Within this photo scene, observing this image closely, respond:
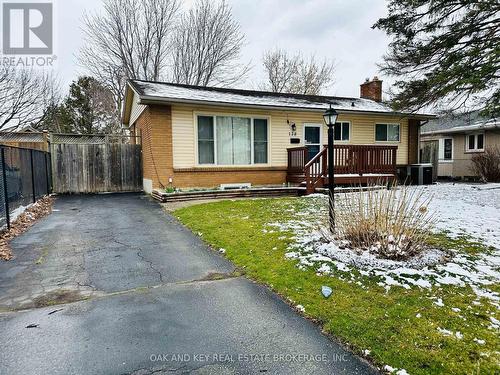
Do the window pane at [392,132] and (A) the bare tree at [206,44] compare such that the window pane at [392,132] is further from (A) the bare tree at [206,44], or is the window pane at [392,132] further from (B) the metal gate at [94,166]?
(A) the bare tree at [206,44]

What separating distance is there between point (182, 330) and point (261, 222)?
154 inches

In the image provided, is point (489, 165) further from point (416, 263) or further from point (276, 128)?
point (416, 263)

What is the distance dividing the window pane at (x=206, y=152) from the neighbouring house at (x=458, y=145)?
11522 mm

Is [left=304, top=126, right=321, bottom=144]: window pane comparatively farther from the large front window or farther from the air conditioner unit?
the air conditioner unit

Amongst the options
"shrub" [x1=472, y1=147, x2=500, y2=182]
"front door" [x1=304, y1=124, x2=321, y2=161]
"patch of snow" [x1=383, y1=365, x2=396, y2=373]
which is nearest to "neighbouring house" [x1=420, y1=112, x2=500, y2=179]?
"shrub" [x1=472, y1=147, x2=500, y2=182]

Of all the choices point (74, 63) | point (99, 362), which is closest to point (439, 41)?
point (99, 362)

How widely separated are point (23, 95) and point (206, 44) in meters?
13.1

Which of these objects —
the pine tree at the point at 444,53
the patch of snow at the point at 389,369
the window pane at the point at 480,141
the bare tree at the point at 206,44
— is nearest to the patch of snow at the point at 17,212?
the patch of snow at the point at 389,369

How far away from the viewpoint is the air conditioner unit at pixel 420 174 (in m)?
13.9

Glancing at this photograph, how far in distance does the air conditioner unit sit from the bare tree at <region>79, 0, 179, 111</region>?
731 inches

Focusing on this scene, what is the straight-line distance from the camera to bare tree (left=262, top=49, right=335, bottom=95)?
28016 mm

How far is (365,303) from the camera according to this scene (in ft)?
9.79

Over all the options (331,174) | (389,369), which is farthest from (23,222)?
(389,369)

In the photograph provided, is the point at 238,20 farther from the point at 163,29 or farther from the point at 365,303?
the point at 365,303
